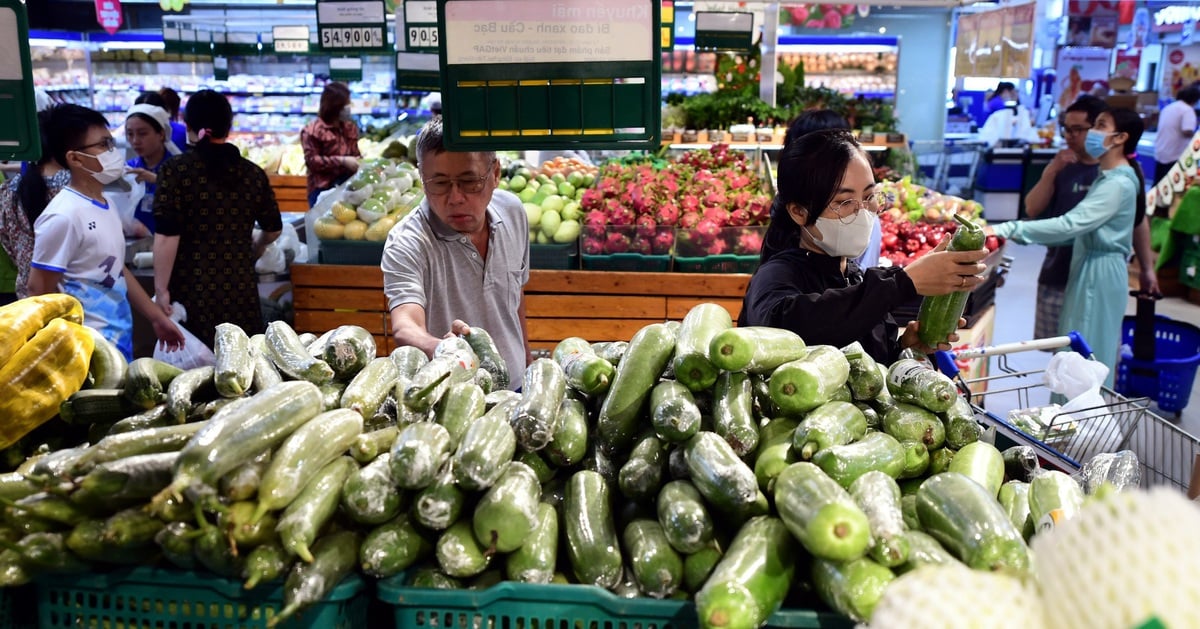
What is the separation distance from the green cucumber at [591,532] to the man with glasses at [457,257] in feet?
3.79

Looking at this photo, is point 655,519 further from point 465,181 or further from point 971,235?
point 465,181

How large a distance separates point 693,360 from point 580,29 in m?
0.76

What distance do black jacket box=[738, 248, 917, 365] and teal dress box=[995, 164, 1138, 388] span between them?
2.70 meters

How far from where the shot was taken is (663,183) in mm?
5086

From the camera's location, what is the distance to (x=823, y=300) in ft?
7.82

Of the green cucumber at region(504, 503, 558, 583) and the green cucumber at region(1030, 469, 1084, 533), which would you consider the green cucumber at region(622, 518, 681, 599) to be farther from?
the green cucumber at region(1030, 469, 1084, 533)

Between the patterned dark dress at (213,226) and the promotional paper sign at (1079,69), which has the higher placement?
the promotional paper sign at (1079,69)

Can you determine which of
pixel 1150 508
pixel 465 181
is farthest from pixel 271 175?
pixel 1150 508

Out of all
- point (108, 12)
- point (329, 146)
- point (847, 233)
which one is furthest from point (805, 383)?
point (108, 12)

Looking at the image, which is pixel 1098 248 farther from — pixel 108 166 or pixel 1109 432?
pixel 108 166

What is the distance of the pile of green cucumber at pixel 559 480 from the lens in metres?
1.32

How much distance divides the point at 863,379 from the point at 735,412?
0.96ft

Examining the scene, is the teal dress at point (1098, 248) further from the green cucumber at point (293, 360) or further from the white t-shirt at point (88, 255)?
the white t-shirt at point (88, 255)

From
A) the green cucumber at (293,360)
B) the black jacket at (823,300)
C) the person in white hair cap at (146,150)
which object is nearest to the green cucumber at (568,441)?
the green cucumber at (293,360)
